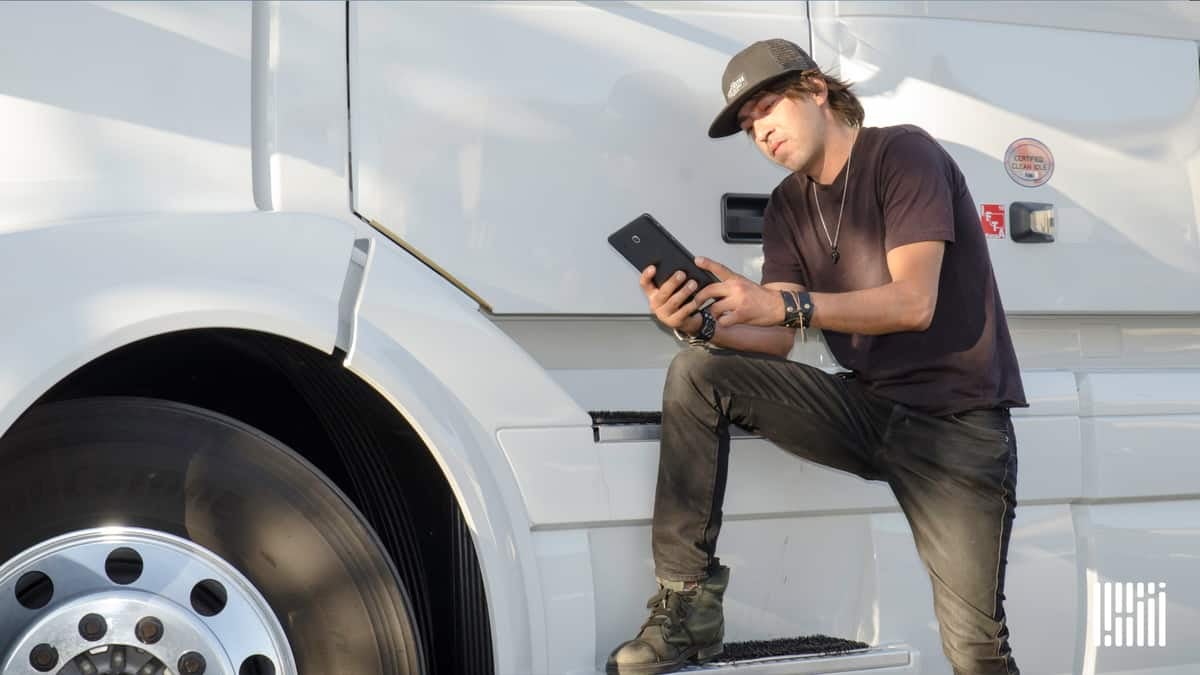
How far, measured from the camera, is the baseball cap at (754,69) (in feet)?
8.80

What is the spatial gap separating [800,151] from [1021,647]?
116cm

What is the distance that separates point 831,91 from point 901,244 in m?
0.40

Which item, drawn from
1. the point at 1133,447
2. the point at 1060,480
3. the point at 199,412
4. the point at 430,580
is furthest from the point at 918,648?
the point at 199,412

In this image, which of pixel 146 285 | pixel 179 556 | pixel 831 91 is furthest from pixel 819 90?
pixel 179 556

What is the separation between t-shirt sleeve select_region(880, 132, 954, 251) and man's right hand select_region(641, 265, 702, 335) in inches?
17.9

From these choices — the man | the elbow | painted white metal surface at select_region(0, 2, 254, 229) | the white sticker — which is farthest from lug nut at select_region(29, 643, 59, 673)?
the white sticker

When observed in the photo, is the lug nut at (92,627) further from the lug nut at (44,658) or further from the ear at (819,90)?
the ear at (819,90)

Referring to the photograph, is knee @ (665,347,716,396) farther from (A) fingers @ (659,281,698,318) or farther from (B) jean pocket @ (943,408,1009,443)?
(B) jean pocket @ (943,408,1009,443)

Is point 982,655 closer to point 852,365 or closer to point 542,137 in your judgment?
point 852,365

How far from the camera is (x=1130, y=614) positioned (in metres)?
2.92

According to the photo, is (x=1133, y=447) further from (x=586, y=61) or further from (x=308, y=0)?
(x=308, y=0)

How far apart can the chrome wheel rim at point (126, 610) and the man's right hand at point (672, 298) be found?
93 cm

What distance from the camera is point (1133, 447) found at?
297 cm

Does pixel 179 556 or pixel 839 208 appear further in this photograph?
pixel 839 208
